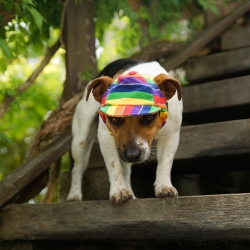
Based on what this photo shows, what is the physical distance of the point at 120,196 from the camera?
111 inches

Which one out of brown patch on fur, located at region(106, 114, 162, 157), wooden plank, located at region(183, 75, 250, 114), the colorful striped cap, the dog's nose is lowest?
wooden plank, located at region(183, 75, 250, 114)

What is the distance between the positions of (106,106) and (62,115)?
1.39 m

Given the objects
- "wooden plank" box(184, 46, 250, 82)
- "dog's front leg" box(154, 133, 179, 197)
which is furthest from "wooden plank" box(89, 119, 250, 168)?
"wooden plank" box(184, 46, 250, 82)

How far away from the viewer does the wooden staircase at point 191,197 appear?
8.20 ft

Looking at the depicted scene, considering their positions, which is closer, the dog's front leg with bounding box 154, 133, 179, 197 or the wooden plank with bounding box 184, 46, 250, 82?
the dog's front leg with bounding box 154, 133, 179, 197

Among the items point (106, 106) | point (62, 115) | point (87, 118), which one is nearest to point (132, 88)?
point (106, 106)

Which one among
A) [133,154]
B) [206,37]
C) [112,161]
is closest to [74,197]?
[112,161]

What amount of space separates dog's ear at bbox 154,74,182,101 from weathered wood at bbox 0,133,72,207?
1167mm

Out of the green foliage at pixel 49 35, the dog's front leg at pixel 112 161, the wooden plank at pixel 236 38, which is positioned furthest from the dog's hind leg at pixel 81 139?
the wooden plank at pixel 236 38

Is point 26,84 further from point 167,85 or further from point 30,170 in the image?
point 167,85

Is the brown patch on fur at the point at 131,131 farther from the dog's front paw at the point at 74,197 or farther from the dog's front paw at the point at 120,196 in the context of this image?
the dog's front paw at the point at 74,197

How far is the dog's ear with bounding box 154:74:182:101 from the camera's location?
2.65m

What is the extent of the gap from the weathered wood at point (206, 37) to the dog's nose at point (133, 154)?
190cm

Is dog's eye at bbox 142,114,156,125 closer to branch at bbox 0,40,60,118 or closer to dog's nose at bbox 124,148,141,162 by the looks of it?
dog's nose at bbox 124,148,141,162
